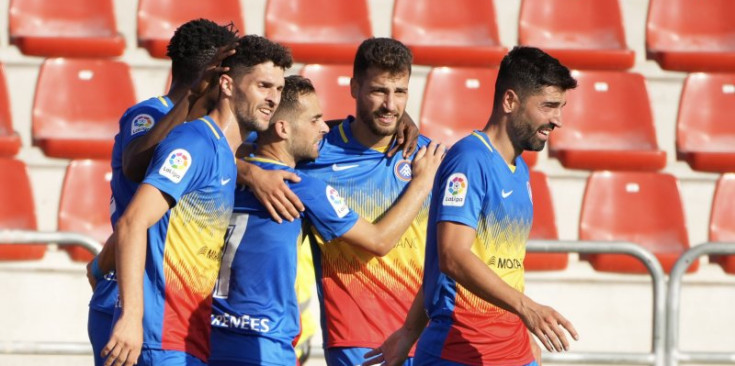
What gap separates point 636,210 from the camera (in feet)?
27.8

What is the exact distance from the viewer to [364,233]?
4.98 meters

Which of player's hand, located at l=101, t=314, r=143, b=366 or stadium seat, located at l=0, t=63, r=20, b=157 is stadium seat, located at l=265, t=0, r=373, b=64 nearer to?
stadium seat, located at l=0, t=63, r=20, b=157

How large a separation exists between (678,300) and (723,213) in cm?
210

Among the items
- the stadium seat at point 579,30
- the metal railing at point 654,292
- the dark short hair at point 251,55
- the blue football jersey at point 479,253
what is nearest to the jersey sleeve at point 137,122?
the dark short hair at point 251,55

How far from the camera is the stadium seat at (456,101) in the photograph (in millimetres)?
8570

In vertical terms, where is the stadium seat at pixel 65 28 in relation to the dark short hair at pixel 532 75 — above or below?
above

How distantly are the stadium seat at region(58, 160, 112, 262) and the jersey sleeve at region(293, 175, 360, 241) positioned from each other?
134 inches

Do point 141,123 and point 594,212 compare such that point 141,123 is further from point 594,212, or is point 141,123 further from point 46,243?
point 594,212

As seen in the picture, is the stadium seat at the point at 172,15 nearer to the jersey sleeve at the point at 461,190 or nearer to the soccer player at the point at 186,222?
the soccer player at the point at 186,222

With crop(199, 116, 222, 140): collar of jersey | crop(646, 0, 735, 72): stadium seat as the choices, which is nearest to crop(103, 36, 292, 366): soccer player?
crop(199, 116, 222, 140): collar of jersey

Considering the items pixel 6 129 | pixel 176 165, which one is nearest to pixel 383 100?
pixel 176 165

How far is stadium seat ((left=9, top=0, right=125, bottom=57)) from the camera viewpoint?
8.66 meters

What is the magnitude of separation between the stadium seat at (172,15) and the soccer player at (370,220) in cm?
357

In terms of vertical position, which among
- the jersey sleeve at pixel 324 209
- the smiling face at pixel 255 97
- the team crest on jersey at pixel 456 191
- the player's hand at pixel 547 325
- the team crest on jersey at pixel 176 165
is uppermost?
the smiling face at pixel 255 97
